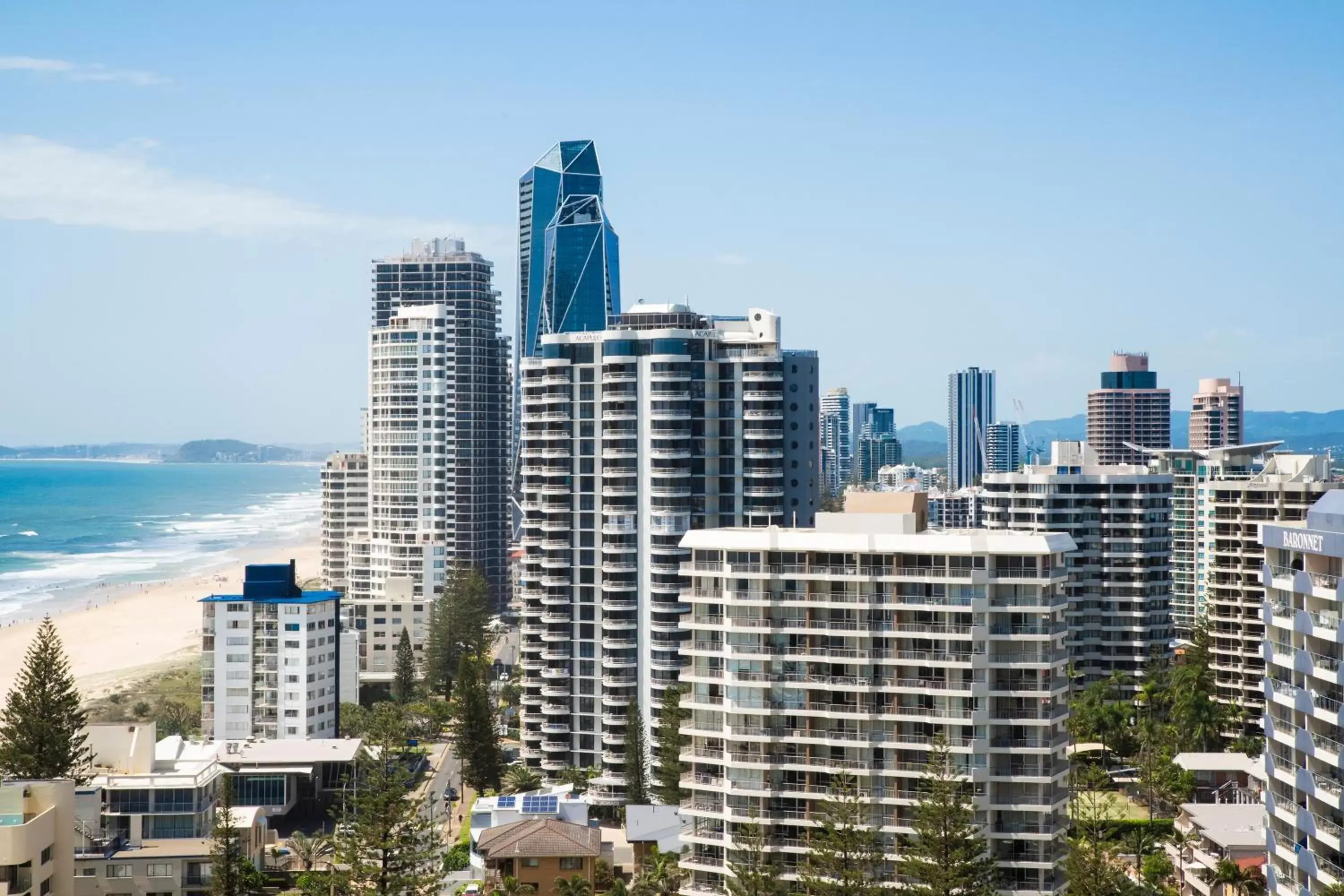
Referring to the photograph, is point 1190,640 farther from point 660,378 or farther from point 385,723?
point 385,723

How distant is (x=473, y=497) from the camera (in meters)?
116

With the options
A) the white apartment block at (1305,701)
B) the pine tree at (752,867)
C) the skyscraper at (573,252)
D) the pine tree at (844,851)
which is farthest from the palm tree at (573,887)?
the skyscraper at (573,252)

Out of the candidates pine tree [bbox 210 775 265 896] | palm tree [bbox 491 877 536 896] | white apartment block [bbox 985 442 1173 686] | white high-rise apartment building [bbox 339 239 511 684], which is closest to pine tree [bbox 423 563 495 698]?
white high-rise apartment building [bbox 339 239 511 684]

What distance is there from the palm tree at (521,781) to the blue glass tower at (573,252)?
Result: 5607cm

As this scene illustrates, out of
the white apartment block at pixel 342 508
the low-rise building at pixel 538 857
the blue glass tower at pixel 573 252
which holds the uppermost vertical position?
the blue glass tower at pixel 573 252

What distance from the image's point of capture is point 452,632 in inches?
3558

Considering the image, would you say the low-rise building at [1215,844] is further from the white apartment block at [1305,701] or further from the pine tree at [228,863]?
the pine tree at [228,863]

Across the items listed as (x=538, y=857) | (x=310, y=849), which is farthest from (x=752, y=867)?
(x=310, y=849)

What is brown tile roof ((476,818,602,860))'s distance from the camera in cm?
4781

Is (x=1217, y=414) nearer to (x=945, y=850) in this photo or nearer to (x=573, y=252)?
(x=573, y=252)

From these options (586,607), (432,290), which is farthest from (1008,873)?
(432,290)

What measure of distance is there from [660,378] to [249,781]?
21.9 meters

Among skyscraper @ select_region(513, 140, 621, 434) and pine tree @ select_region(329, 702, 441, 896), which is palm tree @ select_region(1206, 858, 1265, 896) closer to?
pine tree @ select_region(329, 702, 441, 896)

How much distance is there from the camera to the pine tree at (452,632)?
8831cm
